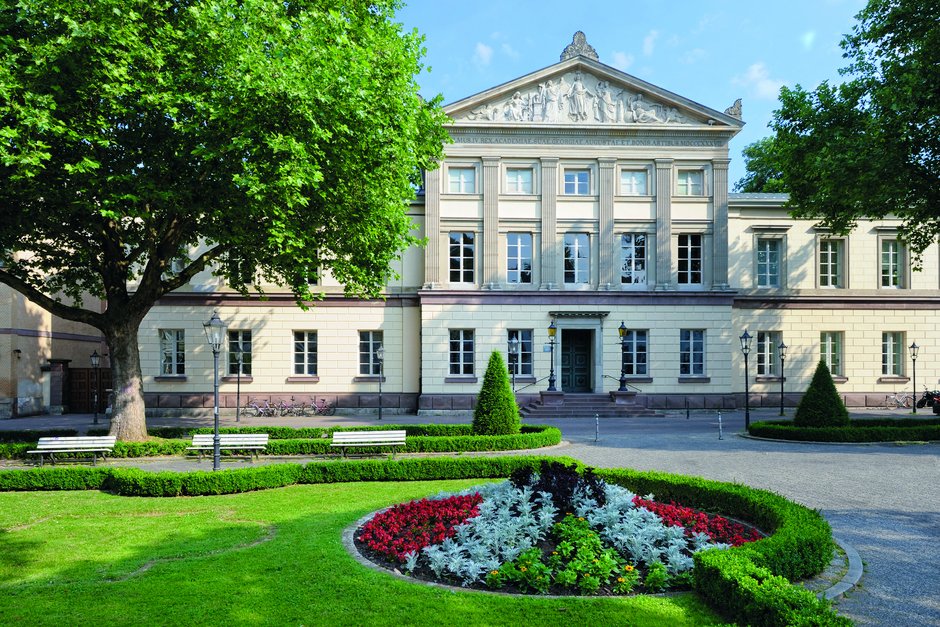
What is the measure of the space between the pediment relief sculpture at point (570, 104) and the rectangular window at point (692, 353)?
1200 cm

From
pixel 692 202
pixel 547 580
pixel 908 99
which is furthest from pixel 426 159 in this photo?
pixel 692 202

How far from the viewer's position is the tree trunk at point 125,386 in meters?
18.0

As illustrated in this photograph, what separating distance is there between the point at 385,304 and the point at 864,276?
27.8 metres

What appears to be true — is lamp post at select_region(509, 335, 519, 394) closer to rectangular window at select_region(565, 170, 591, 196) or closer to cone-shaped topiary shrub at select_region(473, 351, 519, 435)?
rectangular window at select_region(565, 170, 591, 196)

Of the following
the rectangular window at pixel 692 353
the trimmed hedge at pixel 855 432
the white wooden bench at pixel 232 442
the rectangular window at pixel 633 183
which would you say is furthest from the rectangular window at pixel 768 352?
the white wooden bench at pixel 232 442

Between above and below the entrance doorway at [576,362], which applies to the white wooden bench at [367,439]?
below

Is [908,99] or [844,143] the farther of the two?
[844,143]

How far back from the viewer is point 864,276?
33125mm

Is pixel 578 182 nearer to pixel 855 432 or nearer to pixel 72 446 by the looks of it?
pixel 855 432

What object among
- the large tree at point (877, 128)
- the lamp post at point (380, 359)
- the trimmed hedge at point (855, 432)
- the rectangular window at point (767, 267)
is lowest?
the trimmed hedge at point (855, 432)

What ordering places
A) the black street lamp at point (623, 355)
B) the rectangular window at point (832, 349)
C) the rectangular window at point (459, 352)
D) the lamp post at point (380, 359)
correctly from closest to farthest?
the lamp post at point (380, 359), the black street lamp at point (623, 355), the rectangular window at point (459, 352), the rectangular window at point (832, 349)

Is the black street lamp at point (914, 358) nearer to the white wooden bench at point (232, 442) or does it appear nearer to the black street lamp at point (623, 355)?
the black street lamp at point (623, 355)

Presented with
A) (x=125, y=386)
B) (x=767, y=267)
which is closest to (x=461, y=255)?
(x=125, y=386)

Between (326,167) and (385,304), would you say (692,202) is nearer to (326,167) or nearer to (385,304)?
(385,304)
